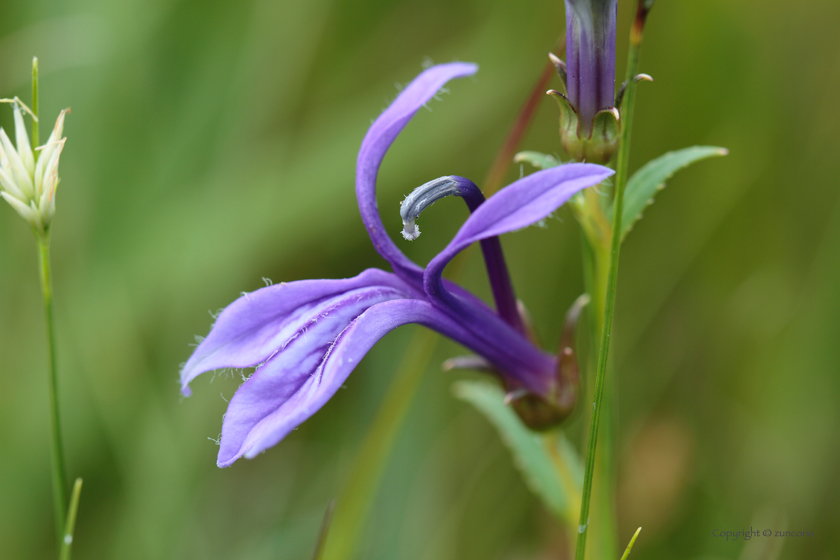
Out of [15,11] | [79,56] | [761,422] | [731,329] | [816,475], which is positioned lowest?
[816,475]

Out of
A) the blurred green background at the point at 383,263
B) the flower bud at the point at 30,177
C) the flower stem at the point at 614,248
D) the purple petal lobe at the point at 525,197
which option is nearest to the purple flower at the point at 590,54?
the flower stem at the point at 614,248

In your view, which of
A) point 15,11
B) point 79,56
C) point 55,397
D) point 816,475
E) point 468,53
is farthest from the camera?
point 468,53

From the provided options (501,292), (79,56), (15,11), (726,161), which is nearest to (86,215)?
(79,56)

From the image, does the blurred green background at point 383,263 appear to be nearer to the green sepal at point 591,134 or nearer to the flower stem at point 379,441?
the flower stem at point 379,441

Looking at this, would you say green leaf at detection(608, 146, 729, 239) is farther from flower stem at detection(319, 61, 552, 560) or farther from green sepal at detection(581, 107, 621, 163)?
flower stem at detection(319, 61, 552, 560)

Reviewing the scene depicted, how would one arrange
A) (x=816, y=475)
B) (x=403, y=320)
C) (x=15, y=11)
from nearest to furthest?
(x=403, y=320), (x=816, y=475), (x=15, y=11)

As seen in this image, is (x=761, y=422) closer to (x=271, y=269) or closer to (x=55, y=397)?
(x=271, y=269)

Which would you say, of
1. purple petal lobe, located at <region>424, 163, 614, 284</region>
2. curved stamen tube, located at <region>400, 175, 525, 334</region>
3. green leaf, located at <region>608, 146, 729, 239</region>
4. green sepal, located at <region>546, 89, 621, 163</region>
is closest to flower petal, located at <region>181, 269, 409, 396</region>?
curved stamen tube, located at <region>400, 175, 525, 334</region>
